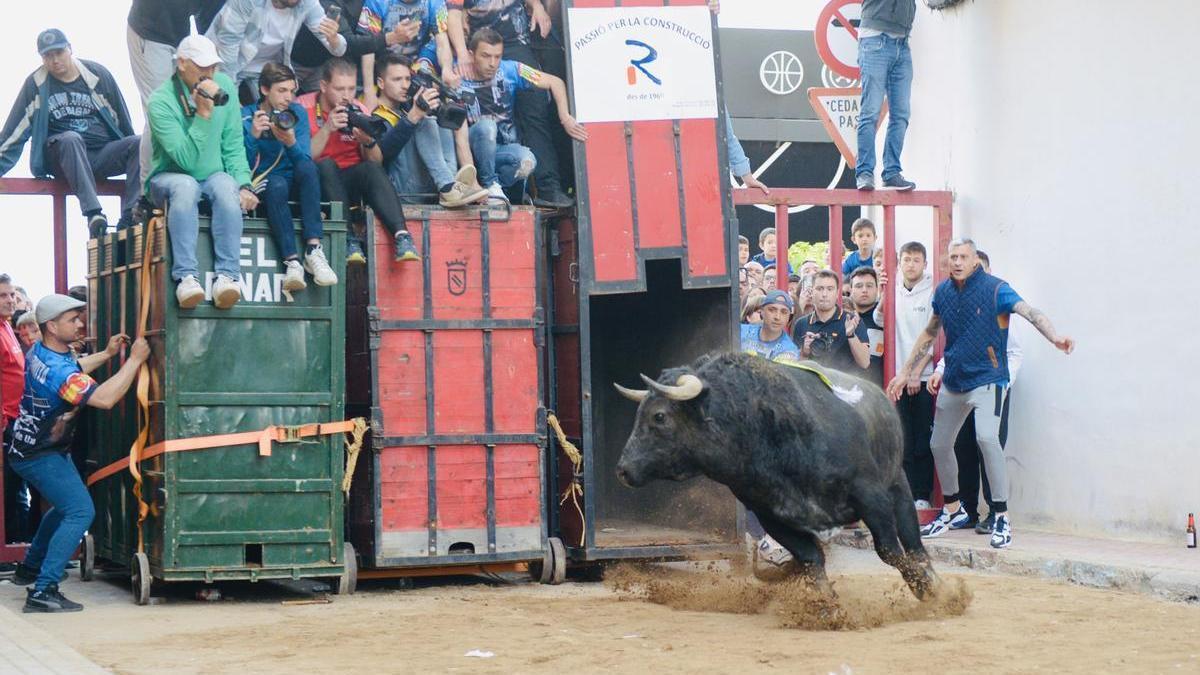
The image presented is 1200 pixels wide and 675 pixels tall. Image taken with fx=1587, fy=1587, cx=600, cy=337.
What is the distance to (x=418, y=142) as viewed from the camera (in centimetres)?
1105

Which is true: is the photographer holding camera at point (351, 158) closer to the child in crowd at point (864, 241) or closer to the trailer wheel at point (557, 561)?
the trailer wheel at point (557, 561)

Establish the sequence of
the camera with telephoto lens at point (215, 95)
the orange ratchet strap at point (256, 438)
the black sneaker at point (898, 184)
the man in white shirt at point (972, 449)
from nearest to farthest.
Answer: the camera with telephoto lens at point (215, 95)
the orange ratchet strap at point (256, 438)
the man in white shirt at point (972, 449)
the black sneaker at point (898, 184)

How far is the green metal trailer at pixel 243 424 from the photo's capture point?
10016mm

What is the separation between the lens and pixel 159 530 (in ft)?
33.0

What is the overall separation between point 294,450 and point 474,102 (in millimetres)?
2885

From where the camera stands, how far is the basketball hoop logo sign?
426 inches

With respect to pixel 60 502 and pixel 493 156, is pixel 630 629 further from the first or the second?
pixel 493 156

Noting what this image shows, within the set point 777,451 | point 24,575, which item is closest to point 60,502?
point 24,575

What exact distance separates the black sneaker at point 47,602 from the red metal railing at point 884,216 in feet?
19.0

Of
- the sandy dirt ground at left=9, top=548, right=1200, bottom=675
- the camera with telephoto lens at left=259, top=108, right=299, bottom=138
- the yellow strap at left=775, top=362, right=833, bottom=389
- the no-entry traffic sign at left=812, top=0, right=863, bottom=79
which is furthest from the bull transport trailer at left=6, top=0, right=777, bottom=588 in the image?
the no-entry traffic sign at left=812, top=0, right=863, bottom=79

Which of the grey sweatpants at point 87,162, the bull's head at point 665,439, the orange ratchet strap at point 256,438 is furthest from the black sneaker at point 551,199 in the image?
the grey sweatpants at point 87,162

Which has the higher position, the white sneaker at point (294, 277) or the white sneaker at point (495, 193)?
the white sneaker at point (495, 193)

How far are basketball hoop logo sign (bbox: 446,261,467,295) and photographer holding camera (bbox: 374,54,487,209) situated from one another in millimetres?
401

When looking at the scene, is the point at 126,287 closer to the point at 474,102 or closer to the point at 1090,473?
the point at 474,102
